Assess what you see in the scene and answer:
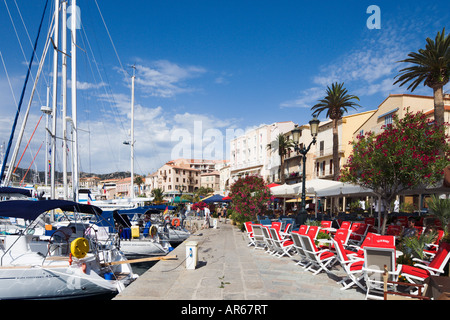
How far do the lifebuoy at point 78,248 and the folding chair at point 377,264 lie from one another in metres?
7.25

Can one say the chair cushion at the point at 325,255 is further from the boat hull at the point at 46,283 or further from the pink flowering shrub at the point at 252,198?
the pink flowering shrub at the point at 252,198

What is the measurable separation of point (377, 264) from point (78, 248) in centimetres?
753

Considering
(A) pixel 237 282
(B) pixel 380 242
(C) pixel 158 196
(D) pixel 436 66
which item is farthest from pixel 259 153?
(A) pixel 237 282

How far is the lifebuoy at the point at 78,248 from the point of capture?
347 inches

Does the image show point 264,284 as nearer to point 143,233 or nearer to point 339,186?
point 339,186

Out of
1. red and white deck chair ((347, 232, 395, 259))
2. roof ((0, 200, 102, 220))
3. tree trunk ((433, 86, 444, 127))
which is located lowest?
red and white deck chair ((347, 232, 395, 259))

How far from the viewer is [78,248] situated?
29.2ft

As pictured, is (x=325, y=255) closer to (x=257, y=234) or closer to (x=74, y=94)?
(x=257, y=234)

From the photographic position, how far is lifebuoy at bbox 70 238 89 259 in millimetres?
8812

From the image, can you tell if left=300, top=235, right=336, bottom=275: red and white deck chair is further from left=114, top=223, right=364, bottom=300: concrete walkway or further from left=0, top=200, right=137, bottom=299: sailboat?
left=0, top=200, right=137, bottom=299: sailboat

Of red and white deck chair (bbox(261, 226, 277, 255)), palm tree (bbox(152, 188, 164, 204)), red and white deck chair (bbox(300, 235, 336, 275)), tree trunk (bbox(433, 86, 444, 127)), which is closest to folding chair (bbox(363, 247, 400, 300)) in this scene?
red and white deck chair (bbox(300, 235, 336, 275))

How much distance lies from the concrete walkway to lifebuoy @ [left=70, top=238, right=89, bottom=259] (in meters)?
1.93

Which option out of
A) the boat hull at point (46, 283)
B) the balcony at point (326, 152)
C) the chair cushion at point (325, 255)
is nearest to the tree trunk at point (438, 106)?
the chair cushion at point (325, 255)
